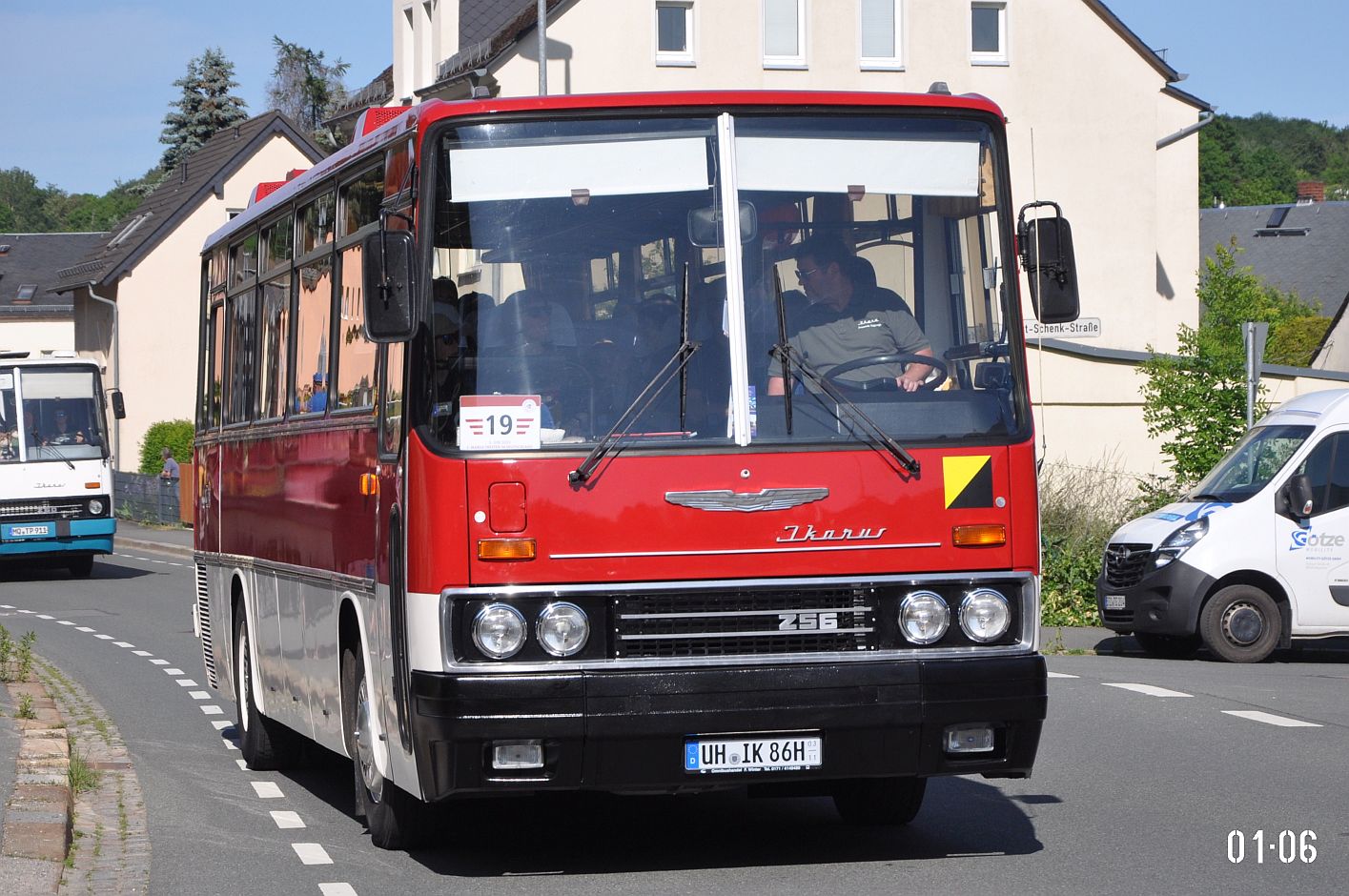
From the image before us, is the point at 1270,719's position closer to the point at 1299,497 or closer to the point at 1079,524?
the point at 1299,497

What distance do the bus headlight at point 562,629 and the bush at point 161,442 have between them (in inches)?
2039

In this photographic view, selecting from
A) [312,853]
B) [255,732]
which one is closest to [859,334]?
[312,853]

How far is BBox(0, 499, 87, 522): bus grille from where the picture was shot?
3147 cm

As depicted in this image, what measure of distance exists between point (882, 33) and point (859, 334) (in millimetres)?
37027

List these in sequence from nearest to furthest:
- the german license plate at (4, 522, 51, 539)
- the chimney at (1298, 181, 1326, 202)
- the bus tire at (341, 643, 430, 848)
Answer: the bus tire at (341, 643, 430, 848), the german license plate at (4, 522, 51, 539), the chimney at (1298, 181, 1326, 202)

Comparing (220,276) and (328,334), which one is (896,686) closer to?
(328,334)

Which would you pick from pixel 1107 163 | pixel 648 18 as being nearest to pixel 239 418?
pixel 648 18

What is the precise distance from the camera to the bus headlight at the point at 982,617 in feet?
26.0

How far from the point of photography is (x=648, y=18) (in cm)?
4294

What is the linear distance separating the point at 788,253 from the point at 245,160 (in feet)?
197

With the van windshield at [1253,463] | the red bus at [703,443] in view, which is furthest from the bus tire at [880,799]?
the van windshield at [1253,463]

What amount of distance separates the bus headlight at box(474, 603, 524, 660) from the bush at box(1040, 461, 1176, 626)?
15101 mm

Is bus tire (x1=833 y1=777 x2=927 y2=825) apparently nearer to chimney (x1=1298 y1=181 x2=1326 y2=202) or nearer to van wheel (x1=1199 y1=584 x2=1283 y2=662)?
van wheel (x1=1199 y1=584 x2=1283 y2=662)
